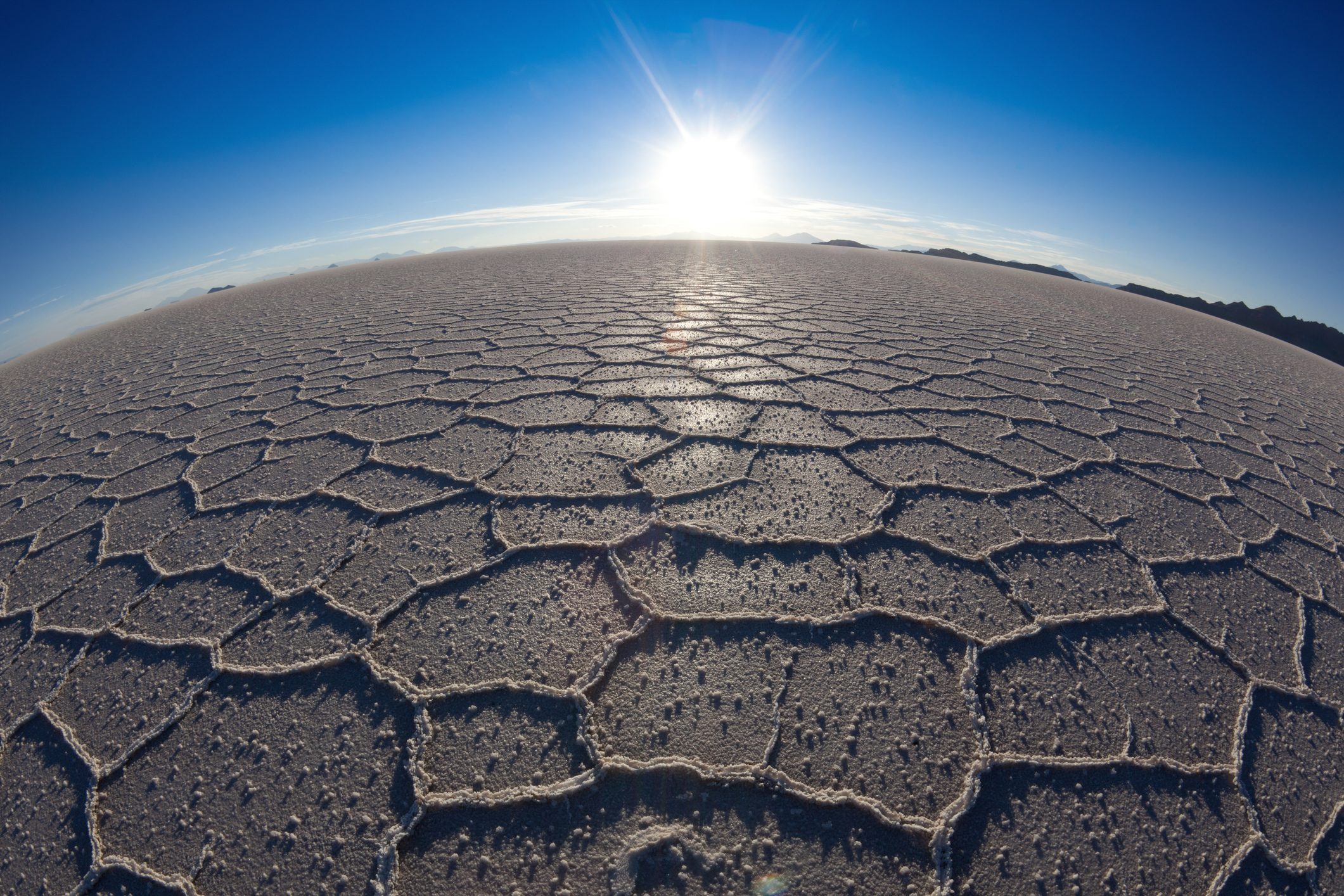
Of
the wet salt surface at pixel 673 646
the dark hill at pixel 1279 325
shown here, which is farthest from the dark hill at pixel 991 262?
the wet salt surface at pixel 673 646

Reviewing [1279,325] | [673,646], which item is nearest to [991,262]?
[1279,325]

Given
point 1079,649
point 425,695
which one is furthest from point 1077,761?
point 425,695

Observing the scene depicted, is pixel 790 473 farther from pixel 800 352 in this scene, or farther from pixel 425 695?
pixel 800 352

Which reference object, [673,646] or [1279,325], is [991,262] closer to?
[1279,325]

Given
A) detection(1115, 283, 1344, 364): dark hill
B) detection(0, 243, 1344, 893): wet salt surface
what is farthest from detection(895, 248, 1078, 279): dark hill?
detection(0, 243, 1344, 893): wet salt surface

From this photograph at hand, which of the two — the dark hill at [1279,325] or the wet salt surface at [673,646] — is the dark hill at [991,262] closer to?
the dark hill at [1279,325]
